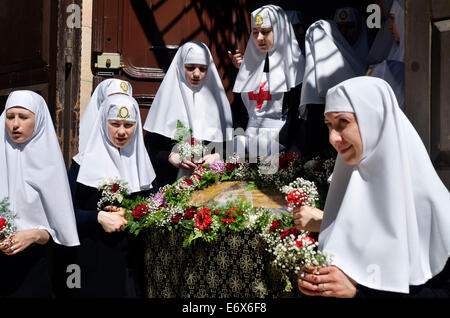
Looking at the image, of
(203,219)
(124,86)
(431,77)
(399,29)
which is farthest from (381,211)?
(124,86)

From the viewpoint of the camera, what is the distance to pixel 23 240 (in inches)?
155

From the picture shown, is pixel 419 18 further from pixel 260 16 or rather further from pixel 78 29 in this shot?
pixel 78 29

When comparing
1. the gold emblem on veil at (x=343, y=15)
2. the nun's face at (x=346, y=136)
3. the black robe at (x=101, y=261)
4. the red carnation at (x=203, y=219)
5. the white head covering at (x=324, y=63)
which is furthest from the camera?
the gold emblem on veil at (x=343, y=15)

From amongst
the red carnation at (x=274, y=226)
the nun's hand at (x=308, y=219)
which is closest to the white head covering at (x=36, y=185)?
the red carnation at (x=274, y=226)

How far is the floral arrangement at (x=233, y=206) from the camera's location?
12.2ft

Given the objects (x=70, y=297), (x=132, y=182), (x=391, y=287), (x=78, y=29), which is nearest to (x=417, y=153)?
(x=391, y=287)

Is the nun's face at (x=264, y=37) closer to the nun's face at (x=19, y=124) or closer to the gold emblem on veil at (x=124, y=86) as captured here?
the gold emblem on veil at (x=124, y=86)

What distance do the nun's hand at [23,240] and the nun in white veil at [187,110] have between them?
1522 millimetres

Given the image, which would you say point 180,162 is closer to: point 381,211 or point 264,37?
point 264,37

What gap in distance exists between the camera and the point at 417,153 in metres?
2.87

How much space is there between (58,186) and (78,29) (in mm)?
2534

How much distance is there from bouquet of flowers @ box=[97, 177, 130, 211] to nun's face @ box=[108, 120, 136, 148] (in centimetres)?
33

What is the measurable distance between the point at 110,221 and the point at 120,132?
76cm

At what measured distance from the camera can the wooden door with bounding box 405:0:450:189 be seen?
3.72 m
